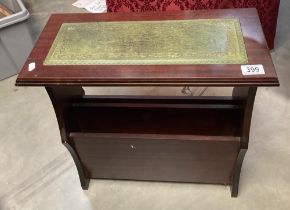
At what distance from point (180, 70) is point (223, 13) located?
0.33 m

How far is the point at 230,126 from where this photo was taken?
1082 millimetres

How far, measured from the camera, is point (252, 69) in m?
0.78

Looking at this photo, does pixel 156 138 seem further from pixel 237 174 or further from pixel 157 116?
pixel 237 174

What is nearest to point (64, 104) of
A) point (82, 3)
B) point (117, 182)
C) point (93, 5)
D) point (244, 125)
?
point (117, 182)

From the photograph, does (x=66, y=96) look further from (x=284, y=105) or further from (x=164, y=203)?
(x=284, y=105)

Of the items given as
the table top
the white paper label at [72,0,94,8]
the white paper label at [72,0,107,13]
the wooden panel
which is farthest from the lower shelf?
the white paper label at [72,0,94,8]

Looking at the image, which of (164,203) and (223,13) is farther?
(164,203)

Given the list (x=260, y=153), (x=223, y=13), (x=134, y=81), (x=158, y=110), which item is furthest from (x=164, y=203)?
(x=223, y=13)

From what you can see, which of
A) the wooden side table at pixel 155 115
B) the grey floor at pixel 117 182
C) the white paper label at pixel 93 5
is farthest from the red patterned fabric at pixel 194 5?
the white paper label at pixel 93 5

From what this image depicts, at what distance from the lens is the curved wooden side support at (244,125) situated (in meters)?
0.84

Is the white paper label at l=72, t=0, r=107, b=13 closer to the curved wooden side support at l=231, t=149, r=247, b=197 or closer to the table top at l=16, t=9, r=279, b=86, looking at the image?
the table top at l=16, t=9, r=279, b=86

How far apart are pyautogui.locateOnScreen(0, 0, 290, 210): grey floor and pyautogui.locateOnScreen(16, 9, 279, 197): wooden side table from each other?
0.05 m

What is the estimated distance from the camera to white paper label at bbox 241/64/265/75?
2.53 ft

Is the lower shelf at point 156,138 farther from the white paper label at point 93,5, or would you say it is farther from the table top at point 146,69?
the white paper label at point 93,5
